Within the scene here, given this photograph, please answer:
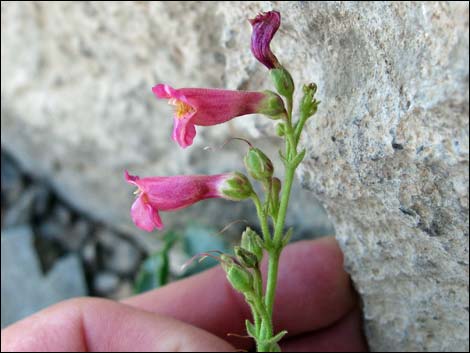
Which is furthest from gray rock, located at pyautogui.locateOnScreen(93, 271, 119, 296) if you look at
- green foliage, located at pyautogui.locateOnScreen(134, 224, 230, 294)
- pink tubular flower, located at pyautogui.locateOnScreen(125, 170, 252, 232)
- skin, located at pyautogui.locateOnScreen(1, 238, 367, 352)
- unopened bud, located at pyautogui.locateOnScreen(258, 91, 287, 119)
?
unopened bud, located at pyautogui.locateOnScreen(258, 91, 287, 119)

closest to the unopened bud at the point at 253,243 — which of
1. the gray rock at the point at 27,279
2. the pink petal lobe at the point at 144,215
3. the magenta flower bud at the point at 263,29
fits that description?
the pink petal lobe at the point at 144,215

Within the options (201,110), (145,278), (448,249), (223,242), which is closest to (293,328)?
(223,242)

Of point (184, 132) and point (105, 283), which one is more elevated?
point (184, 132)

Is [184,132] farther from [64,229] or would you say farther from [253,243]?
[64,229]

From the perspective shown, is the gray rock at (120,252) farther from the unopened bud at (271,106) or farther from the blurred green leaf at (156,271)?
the unopened bud at (271,106)

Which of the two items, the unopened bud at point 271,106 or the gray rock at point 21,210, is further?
the gray rock at point 21,210

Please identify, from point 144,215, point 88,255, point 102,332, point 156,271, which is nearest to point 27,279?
point 88,255
